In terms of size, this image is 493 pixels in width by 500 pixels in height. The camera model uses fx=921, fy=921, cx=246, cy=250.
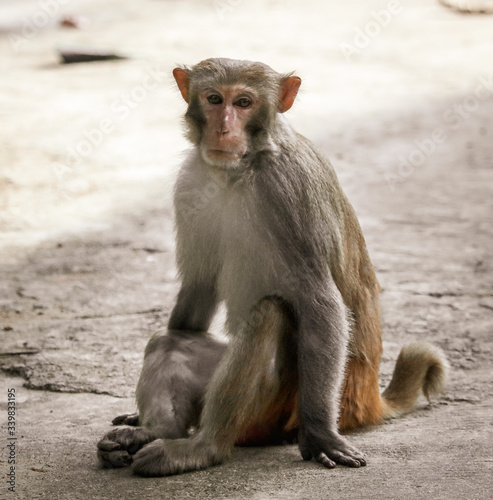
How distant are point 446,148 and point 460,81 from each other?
2.98 m

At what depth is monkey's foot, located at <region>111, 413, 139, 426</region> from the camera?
4.39 m

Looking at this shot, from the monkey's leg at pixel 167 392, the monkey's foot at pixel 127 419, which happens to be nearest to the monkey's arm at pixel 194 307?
the monkey's leg at pixel 167 392

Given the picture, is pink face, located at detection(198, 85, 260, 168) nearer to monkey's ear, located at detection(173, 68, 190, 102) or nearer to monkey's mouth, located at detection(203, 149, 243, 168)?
monkey's mouth, located at detection(203, 149, 243, 168)

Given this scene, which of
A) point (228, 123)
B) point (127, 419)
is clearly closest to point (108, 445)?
point (127, 419)

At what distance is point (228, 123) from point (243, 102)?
0.46 feet

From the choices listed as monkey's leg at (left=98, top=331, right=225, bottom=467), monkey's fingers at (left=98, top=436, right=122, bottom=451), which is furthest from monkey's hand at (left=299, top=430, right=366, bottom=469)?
monkey's fingers at (left=98, top=436, right=122, bottom=451)

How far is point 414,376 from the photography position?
15.5ft

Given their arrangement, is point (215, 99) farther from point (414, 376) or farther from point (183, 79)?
point (414, 376)

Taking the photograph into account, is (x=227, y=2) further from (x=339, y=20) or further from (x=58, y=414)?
(x=58, y=414)

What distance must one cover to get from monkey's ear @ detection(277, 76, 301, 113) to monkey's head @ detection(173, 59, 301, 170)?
0.04m

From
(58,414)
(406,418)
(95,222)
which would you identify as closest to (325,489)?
(406,418)

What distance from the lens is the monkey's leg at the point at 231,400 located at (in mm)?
3846

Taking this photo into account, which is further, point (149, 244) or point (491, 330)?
point (149, 244)

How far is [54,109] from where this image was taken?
11320mm
